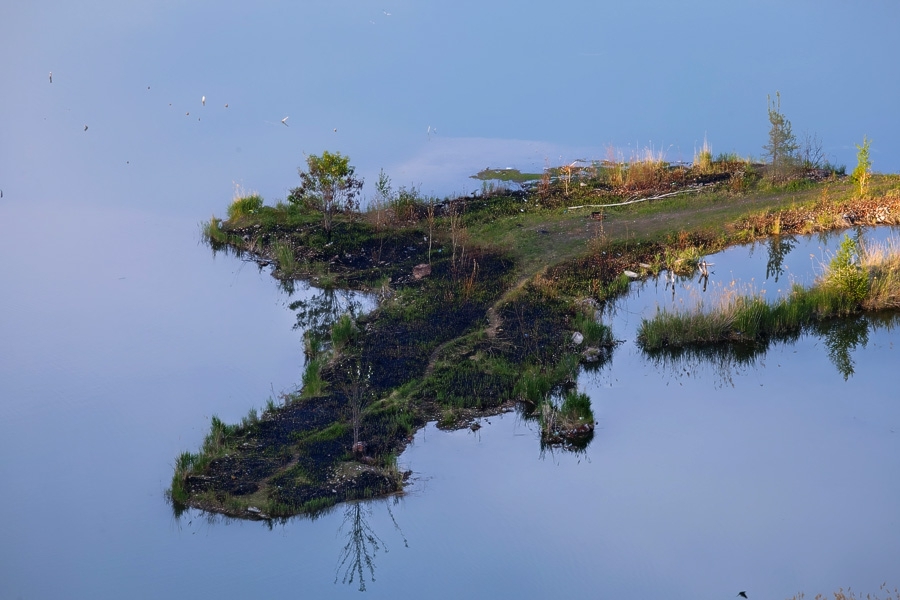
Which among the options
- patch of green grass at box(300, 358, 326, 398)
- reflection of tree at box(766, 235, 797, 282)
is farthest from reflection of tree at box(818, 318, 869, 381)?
patch of green grass at box(300, 358, 326, 398)

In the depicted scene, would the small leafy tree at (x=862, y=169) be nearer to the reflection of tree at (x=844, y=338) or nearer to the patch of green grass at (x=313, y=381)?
the reflection of tree at (x=844, y=338)

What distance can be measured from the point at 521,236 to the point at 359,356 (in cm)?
379

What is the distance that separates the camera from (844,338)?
36.9 ft

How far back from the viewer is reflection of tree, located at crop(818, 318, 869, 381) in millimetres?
10906

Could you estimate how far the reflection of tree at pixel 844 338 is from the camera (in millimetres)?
10906

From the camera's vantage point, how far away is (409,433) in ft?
30.6

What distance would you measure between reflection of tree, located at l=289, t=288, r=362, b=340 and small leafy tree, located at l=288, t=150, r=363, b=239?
1.60 metres

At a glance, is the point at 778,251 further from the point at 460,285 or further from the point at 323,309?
the point at 323,309

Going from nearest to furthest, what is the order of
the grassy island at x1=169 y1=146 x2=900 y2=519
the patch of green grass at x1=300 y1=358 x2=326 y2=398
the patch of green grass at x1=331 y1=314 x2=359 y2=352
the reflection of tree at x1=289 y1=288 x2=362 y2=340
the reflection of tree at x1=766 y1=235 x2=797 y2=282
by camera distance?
the grassy island at x1=169 y1=146 x2=900 y2=519, the patch of green grass at x1=300 y1=358 x2=326 y2=398, the patch of green grass at x1=331 y1=314 x2=359 y2=352, the reflection of tree at x1=289 y1=288 x2=362 y2=340, the reflection of tree at x1=766 y1=235 x2=797 y2=282

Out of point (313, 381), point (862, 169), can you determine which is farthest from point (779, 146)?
point (313, 381)

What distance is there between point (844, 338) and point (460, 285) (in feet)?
14.3

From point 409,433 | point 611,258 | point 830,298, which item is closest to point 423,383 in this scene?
point 409,433

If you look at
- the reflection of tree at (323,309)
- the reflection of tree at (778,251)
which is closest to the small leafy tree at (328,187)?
the reflection of tree at (323,309)

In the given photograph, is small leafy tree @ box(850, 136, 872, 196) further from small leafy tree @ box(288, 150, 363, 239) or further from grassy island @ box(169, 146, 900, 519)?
small leafy tree @ box(288, 150, 363, 239)
